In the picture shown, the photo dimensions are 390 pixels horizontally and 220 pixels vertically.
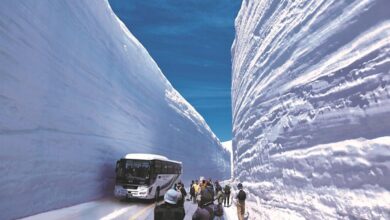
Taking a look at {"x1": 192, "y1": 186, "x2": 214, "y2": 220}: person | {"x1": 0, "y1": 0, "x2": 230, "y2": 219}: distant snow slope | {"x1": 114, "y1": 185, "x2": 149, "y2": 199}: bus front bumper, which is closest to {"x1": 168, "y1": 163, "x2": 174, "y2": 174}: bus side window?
{"x1": 0, "y1": 0, "x2": 230, "y2": 219}: distant snow slope

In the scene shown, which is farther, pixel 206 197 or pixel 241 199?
pixel 241 199

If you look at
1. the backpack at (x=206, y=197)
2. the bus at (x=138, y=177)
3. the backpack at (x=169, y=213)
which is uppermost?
the bus at (x=138, y=177)

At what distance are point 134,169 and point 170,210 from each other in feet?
45.5

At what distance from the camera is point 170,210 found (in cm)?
386

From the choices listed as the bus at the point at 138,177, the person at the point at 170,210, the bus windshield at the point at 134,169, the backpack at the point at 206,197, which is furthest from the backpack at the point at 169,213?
the bus windshield at the point at 134,169

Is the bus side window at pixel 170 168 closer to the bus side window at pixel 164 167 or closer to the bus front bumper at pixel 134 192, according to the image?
the bus side window at pixel 164 167

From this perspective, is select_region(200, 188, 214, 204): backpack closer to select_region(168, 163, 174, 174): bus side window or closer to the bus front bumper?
the bus front bumper

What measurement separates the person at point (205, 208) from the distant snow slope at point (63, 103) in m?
7.42

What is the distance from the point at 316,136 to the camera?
5969mm

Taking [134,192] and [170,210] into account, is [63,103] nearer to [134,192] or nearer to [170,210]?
[134,192]

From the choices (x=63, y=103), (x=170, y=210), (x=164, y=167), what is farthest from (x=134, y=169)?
(x=170, y=210)

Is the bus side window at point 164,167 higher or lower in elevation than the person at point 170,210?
higher

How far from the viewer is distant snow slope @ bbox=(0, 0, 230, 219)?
1016cm

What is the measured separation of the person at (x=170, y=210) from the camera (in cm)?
384
